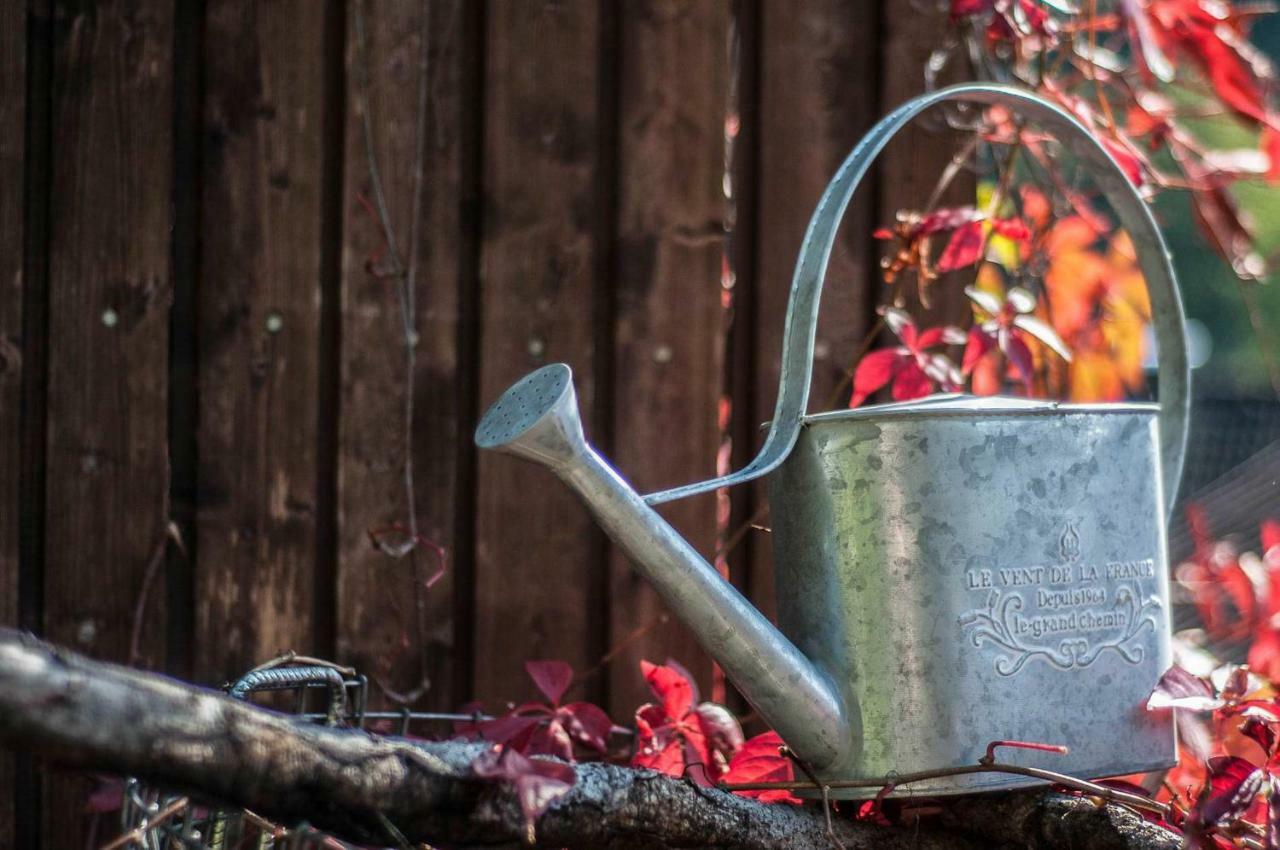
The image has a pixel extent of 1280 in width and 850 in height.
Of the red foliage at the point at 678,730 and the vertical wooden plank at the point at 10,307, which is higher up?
the vertical wooden plank at the point at 10,307

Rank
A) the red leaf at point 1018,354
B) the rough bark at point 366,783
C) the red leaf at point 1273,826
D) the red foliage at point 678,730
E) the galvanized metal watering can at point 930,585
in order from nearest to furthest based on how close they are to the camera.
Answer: the rough bark at point 366,783, the red leaf at point 1273,826, the galvanized metal watering can at point 930,585, the red foliage at point 678,730, the red leaf at point 1018,354

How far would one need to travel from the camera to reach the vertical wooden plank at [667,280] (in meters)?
1.54

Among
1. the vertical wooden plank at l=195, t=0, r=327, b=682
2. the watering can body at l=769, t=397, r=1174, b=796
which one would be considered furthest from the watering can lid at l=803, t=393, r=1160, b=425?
the vertical wooden plank at l=195, t=0, r=327, b=682

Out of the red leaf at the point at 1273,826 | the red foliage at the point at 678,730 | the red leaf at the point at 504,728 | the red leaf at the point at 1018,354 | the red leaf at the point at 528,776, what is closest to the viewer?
the red leaf at the point at 528,776

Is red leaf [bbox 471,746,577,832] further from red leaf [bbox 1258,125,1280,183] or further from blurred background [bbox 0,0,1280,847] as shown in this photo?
red leaf [bbox 1258,125,1280,183]

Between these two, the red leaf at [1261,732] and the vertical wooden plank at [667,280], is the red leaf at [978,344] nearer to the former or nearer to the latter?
the vertical wooden plank at [667,280]

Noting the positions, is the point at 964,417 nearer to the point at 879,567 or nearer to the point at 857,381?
the point at 879,567

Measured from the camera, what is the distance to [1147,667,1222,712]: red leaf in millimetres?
973

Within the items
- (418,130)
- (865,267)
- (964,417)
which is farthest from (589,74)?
(964,417)

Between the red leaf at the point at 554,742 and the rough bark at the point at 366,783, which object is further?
the red leaf at the point at 554,742

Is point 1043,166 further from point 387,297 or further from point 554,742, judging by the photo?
point 554,742

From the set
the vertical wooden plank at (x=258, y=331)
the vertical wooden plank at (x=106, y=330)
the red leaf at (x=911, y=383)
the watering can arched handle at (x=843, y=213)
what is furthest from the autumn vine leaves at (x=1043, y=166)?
the vertical wooden plank at (x=106, y=330)

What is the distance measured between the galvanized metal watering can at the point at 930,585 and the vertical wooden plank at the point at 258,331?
2.14 feet

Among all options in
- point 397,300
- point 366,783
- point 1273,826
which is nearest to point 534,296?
point 397,300
